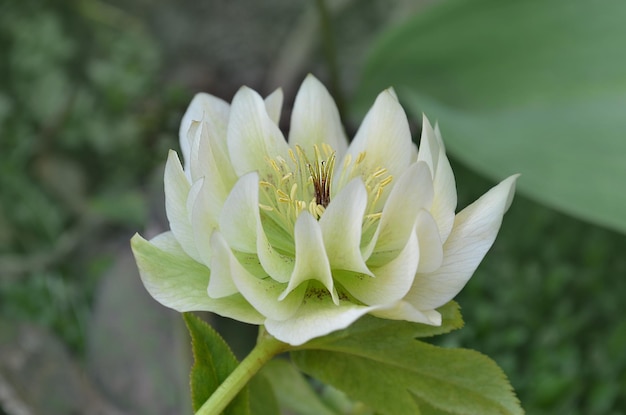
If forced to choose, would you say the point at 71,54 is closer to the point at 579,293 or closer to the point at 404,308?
the point at 579,293

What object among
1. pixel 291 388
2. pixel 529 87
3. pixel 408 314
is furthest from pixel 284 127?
pixel 408 314

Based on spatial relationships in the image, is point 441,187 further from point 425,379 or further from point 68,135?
point 68,135

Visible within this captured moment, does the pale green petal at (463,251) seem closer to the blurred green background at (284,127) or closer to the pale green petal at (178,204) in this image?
the pale green petal at (178,204)

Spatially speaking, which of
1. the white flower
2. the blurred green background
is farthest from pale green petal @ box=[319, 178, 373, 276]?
the blurred green background

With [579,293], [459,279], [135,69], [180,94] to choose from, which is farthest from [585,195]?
[135,69]

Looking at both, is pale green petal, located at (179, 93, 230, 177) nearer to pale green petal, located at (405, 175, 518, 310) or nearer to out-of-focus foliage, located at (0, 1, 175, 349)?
pale green petal, located at (405, 175, 518, 310)

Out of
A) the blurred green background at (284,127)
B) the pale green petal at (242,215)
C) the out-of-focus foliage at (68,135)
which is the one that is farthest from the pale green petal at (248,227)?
the out-of-focus foliage at (68,135)
